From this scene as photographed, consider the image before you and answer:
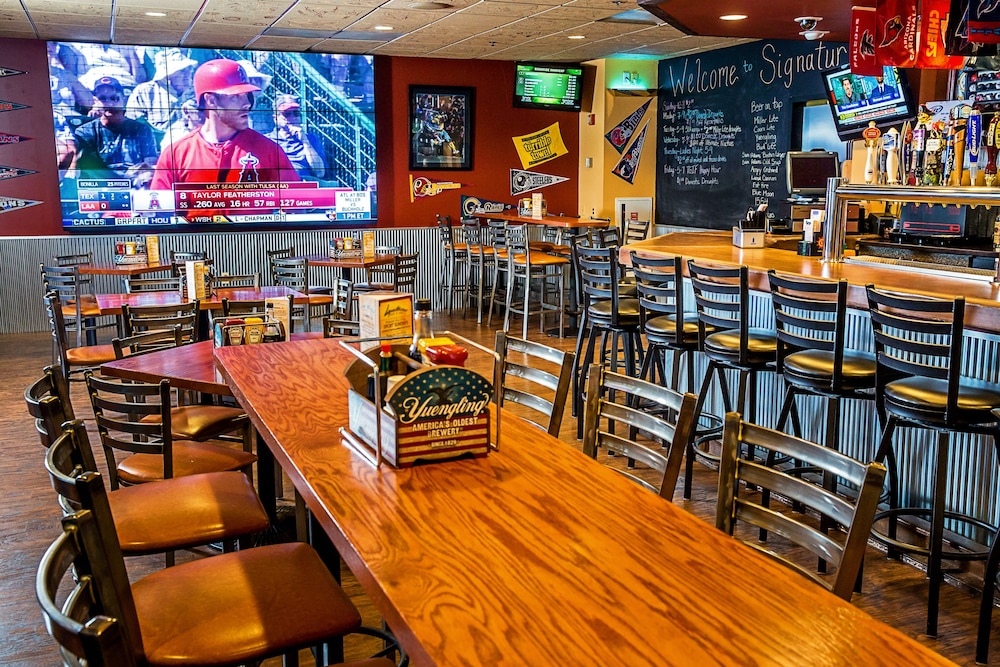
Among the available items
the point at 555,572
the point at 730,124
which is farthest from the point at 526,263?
the point at 555,572

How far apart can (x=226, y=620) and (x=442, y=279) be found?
Result: 865 cm

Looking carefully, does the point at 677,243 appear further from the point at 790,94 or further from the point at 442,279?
the point at 442,279

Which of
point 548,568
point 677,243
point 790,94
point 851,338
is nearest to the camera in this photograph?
point 548,568

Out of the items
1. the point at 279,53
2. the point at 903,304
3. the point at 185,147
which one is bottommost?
the point at 903,304

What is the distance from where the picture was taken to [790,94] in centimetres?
839

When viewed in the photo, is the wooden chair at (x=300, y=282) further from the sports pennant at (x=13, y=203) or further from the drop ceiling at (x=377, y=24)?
the sports pennant at (x=13, y=203)

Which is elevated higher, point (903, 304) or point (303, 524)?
point (903, 304)

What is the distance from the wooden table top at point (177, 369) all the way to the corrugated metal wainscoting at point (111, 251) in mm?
5871

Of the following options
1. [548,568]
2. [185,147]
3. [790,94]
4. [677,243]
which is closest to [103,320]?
Answer: [185,147]

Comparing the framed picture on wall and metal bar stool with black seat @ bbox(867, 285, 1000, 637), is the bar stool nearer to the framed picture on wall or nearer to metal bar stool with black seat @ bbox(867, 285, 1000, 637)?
the framed picture on wall

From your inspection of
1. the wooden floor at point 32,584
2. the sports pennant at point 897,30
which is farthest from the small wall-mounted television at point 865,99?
the wooden floor at point 32,584

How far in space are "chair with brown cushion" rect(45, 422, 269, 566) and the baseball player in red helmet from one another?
287 inches

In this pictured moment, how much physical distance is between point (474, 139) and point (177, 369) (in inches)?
302

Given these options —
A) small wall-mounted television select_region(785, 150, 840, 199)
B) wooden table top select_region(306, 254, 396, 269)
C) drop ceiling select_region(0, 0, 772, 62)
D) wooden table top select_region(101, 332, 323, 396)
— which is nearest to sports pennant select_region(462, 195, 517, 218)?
drop ceiling select_region(0, 0, 772, 62)
